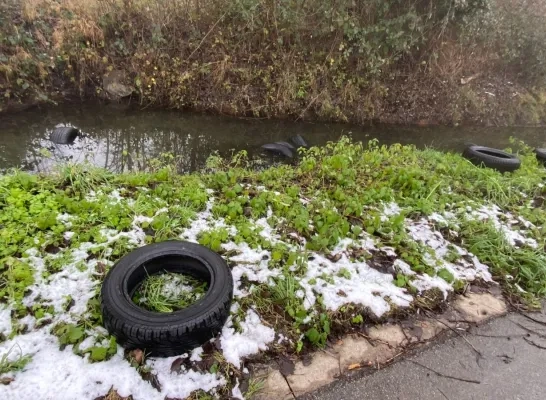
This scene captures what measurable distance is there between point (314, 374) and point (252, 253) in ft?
3.87

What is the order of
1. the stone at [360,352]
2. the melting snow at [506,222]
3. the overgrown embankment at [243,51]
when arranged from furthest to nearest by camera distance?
the overgrown embankment at [243,51]
the melting snow at [506,222]
the stone at [360,352]

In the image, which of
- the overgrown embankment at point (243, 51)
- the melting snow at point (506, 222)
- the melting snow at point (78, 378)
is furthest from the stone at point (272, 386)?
the overgrown embankment at point (243, 51)

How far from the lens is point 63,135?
6391mm

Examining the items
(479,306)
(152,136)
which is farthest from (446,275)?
(152,136)

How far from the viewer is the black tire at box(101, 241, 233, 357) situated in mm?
2174

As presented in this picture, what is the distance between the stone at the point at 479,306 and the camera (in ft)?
9.73

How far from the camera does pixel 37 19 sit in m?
7.80

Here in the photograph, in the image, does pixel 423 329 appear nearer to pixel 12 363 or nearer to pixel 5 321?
pixel 12 363

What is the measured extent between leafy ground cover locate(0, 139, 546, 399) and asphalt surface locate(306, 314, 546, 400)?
37cm

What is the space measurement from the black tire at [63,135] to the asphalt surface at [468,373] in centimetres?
638

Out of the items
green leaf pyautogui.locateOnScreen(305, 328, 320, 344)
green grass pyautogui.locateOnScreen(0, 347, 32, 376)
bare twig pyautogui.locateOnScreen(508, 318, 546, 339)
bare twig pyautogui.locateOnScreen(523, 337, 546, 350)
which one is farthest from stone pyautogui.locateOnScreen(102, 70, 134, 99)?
bare twig pyautogui.locateOnScreen(523, 337, 546, 350)

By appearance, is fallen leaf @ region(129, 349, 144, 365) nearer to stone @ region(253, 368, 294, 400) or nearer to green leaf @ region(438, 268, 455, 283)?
stone @ region(253, 368, 294, 400)

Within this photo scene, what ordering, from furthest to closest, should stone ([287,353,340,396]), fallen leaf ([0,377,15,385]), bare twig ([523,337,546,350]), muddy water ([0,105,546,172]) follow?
muddy water ([0,105,546,172]) < bare twig ([523,337,546,350]) < stone ([287,353,340,396]) < fallen leaf ([0,377,15,385])

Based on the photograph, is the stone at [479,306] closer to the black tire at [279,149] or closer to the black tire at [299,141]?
the black tire at [279,149]
